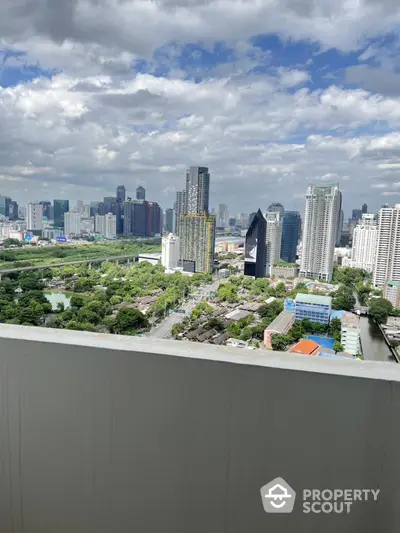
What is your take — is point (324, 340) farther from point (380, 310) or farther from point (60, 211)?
point (60, 211)

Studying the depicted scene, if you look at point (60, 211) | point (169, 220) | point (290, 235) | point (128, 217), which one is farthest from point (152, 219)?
point (290, 235)

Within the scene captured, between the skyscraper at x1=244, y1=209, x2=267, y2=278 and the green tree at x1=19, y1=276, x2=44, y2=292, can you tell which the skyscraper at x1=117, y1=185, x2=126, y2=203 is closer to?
the skyscraper at x1=244, y1=209, x2=267, y2=278

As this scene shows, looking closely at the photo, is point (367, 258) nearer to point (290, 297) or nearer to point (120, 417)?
point (290, 297)

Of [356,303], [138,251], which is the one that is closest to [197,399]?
[356,303]

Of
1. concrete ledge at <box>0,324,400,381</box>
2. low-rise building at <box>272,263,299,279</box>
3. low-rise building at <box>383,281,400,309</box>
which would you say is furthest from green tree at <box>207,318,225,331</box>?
concrete ledge at <box>0,324,400,381</box>

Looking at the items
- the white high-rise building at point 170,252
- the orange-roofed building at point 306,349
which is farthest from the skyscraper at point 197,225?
the orange-roofed building at point 306,349
